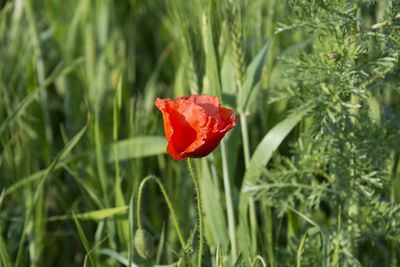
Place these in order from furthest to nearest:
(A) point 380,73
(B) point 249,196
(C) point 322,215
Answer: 1. (C) point 322,215
2. (B) point 249,196
3. (A) point 380,73

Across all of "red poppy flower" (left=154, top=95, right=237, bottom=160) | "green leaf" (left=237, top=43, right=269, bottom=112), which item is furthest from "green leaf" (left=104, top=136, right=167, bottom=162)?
"red poppy flower" (left=154, top=95, right=237, bottom=160)

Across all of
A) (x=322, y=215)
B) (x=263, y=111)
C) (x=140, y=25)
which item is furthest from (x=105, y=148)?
(x=140, y=25)

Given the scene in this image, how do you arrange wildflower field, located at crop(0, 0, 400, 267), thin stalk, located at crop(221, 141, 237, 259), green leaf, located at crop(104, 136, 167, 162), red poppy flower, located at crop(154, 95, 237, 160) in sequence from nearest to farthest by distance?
1. red poppy flower, located at crop(154, 95, 237, 160)
2. wildflower field, located at crop(0, 0, 400, 267)
3. thin stalk, located at crop(221, 141, 237, 259)
4. green leaf, located at crop(104, 136, 167, 162)

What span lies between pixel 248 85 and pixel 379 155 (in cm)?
33

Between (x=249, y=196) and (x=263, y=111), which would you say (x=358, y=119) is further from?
(x=263, y=111)

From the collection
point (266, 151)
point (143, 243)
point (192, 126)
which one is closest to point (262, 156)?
point (266, 151)

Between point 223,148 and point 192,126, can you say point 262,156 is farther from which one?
point 192,126

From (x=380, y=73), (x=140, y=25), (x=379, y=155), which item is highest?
(x=140, y=25)

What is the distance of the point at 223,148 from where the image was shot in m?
1.77

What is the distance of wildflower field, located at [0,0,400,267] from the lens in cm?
154

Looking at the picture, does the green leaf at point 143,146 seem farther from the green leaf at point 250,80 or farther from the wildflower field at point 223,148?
the green leaf at point 250,80

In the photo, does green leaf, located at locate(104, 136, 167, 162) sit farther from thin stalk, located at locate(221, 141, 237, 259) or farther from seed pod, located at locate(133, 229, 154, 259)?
seed pod, located at locate(133, 229, 154, 259)

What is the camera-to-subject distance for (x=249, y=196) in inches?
69.4

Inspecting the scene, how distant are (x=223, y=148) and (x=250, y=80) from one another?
0.53ft
